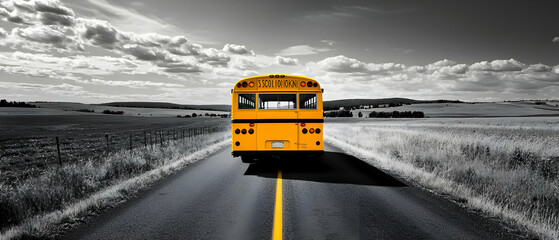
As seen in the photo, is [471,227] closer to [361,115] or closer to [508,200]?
[508,200]

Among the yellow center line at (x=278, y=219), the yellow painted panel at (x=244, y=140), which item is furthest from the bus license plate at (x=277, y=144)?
the yellow center line at (x=278, y=219)

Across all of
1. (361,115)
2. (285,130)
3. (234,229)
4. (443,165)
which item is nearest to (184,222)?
(234,229)

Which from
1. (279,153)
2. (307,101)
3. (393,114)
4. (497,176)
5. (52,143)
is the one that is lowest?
(52,143)

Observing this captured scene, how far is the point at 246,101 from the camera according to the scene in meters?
10.3

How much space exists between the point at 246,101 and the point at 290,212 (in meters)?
5.23

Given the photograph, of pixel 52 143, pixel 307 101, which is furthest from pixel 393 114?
pixel 307 101

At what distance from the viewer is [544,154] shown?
11.4 metres

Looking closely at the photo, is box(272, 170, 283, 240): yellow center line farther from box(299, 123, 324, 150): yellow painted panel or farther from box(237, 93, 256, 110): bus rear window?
box(237, 93, 256, 110): bus rear window

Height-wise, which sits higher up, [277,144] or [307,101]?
[307,101]

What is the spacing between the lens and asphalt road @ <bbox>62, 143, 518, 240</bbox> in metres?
4.60

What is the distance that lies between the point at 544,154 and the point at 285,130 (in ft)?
29.2

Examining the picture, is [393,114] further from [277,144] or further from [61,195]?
[61,195]

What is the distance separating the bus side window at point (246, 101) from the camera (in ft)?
33.7

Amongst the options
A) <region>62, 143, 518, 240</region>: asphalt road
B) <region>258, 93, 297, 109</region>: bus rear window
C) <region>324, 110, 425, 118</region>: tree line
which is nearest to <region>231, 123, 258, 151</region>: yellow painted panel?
<region>258, 93, 297, 109</region>: bus rear window
